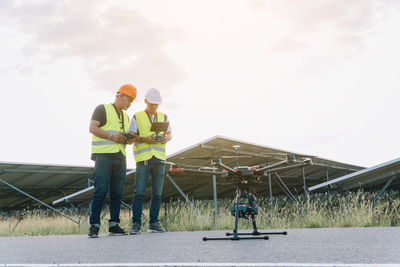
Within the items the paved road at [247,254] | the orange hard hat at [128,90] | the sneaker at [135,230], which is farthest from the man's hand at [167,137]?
the paved road at [247,254]

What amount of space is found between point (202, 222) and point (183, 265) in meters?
5.22

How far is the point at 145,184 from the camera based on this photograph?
599 centimetres

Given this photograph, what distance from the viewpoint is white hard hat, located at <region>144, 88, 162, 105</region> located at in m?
6.16

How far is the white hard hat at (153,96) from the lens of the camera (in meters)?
6.16

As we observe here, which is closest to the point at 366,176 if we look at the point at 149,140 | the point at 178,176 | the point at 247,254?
the point at 178,176

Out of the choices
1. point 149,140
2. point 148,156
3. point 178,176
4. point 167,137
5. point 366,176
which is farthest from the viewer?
point 178,176

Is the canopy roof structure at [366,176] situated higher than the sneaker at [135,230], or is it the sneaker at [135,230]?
the canopy roof structure at [366,176]

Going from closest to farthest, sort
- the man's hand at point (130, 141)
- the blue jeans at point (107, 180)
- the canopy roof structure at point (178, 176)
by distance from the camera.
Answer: the blue jeans at point (107, 180), the man's hand at point (130, 141), the canopy roof structure at point (178, 176)

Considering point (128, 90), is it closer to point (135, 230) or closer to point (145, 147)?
point (145, 147)

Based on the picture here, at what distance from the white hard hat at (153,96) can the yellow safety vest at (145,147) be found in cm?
22

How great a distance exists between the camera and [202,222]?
Result: 25.2 feet

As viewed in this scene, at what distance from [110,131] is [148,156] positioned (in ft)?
2.21

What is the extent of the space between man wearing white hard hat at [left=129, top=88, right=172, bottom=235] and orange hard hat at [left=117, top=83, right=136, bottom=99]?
25 centimetres

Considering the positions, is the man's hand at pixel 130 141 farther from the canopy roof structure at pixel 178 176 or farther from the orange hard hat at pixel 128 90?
the canopy roof structure at pixel 178 176
